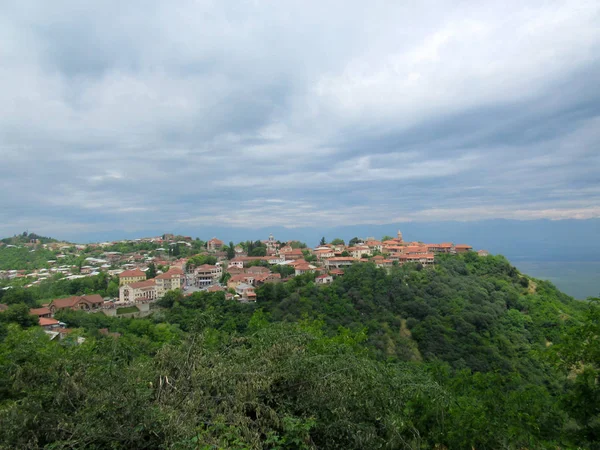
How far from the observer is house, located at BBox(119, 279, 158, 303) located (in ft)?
111

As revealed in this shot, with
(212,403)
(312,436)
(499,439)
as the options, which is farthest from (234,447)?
(499,439)

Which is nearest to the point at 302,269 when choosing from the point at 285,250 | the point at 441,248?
the point at 285,250

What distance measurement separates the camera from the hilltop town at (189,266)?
33.5 metres

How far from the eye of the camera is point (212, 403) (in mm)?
4113

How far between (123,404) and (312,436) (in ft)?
7.53

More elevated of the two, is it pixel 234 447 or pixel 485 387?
pixel 234 447

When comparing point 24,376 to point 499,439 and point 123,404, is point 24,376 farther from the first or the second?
point 499,439

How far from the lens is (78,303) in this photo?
29.5 meters

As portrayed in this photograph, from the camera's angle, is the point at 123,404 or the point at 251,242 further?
the point at 251,242

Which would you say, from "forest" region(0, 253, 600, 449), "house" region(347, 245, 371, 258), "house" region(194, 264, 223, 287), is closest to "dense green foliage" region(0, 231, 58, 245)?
"house" region(194, 264, 223, 287)

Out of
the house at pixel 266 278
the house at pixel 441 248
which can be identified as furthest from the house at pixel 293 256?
A: the house at pixel 441 248

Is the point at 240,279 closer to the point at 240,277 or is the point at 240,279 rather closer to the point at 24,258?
the point at 240,277

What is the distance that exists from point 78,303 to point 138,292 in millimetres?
5719

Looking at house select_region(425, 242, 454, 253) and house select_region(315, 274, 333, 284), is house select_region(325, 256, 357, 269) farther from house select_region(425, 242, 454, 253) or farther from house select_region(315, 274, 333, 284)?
house select_region(425, 242, 454, 253)
